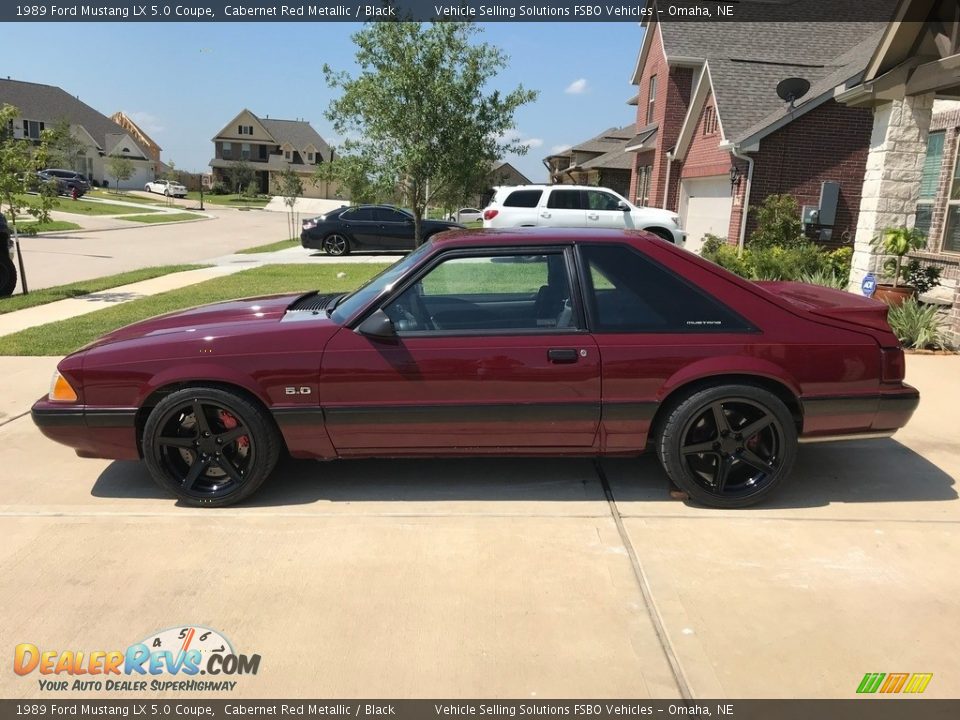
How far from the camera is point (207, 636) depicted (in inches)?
117

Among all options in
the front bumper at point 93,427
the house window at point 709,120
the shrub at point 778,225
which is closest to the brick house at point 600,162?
the house window at point 709,120

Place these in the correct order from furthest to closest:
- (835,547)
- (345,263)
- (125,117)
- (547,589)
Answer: (125,117)
(345,263)
(835,547)
(547,589)

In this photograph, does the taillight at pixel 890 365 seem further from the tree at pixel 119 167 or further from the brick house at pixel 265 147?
the brick house at pixel 265 147

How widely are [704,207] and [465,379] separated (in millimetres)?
19029

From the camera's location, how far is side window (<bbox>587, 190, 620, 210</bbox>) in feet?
57.7

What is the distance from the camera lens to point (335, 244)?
21203mm

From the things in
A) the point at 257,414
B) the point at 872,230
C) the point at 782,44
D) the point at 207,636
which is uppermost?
the point at 782,44

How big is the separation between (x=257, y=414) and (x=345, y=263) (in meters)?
14.7

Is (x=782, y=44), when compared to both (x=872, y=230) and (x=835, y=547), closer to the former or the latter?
(x=872, y=230)

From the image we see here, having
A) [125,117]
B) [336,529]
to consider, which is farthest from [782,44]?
[125,117]

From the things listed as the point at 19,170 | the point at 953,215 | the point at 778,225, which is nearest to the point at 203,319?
the point at 19,170

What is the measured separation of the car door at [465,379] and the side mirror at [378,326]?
59mm

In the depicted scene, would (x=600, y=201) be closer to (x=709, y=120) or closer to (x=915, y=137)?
(x=709, y=120)
